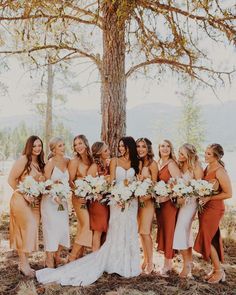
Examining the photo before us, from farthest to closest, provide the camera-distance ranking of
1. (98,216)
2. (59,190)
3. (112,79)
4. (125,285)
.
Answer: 1. (112,79)
2. (98,216)
3. (59,190)
4. (125,285)

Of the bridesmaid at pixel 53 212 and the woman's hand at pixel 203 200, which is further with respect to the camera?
the bridesmaid at pixel 53 212

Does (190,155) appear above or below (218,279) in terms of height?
above

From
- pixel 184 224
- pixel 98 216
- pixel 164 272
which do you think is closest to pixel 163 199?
pixel 184 224

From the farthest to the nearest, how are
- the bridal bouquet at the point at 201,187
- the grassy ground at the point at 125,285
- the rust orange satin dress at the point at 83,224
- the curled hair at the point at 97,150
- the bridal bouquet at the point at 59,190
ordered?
the curled hair at the point at 97,150
the rust orange satin dress at the point at 83,224
the bridal bouquet at the point at 59,190
the bridal bouquet at the point at 201,187
the grassy ground at the point at 125,285

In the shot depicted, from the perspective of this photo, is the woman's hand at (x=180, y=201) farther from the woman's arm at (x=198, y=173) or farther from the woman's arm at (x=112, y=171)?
the woman's arm at (x=112, y=171)

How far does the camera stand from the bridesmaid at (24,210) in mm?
6332

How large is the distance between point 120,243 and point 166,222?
78cm

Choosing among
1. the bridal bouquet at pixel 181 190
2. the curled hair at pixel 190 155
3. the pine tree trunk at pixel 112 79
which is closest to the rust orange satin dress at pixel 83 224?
the bridal bouquet at pixel 181 190

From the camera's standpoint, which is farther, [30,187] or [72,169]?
[72,169]

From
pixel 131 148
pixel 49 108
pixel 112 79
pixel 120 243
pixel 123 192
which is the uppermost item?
pixel 49 108

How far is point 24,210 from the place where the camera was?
20.9 feet

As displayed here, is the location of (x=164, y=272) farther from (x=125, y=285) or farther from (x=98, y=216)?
(x=98, y=216)

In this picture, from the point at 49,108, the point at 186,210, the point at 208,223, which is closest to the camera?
the point at 208,223

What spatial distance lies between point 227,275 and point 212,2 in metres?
4.78
